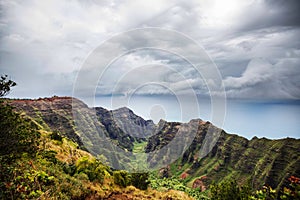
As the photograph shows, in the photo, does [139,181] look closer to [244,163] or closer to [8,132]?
[8,132]

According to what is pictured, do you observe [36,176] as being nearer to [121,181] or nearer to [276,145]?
[121,181]

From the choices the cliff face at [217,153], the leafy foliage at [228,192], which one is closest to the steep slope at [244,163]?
the cliff face at [217,153]

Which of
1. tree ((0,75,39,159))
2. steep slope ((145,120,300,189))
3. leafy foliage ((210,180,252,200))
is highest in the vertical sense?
tree ((0,75,39,159))

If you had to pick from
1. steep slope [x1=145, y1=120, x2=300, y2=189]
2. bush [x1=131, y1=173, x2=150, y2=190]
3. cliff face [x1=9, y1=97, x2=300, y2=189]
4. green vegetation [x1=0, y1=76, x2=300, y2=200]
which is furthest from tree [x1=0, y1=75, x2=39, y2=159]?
steep slope [x1=145, y1=120, x2=300, y2=189]

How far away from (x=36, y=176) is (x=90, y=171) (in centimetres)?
886

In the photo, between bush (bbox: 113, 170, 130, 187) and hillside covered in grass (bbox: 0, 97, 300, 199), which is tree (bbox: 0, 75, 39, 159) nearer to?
hillside covered in grass (bbox: 0, 97, 300, 199)

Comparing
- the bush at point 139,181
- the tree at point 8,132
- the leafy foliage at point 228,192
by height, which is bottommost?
the leafy foliage at point 228,192

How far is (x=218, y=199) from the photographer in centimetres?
2764

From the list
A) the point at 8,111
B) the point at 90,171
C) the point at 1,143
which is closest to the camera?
Answer: the point at 1,143

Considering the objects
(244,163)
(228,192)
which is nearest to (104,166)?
(228,192)

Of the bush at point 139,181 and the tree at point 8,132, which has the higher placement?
the tree at point 8,132

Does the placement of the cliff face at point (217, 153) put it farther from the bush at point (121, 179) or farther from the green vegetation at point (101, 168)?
the bush at point (121, 179)

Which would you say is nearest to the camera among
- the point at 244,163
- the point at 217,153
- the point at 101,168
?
the point at 101,168

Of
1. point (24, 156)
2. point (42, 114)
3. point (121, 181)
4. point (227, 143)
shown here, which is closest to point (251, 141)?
point (227, 143)
